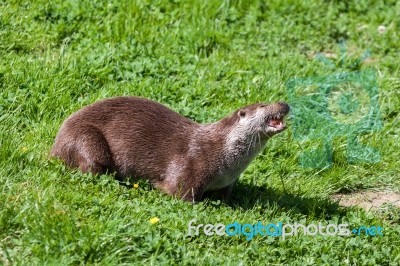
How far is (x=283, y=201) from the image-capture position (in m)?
6.16

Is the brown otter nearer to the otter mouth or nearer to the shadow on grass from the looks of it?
the otter mouth

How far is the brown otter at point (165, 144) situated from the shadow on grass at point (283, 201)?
5.1 inches

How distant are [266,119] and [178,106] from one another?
1.25m

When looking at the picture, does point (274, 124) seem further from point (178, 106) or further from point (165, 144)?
point (178, 106)

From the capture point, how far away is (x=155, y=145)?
20.3ft

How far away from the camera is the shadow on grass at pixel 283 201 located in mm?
6070

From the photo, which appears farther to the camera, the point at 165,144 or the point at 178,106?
the point at 178,106

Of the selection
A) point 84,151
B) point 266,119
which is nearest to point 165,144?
point 84,151

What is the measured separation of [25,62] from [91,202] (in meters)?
2.03

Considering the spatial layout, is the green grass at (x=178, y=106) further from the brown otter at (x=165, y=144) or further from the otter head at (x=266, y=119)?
the otter head at (x=266, y=119)

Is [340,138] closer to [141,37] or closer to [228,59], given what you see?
[228,59]

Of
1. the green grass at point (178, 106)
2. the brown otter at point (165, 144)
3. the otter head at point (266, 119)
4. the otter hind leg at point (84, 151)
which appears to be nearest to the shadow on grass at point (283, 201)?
the green grass at point (178, 106)

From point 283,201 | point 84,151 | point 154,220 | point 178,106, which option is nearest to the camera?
point 154,220

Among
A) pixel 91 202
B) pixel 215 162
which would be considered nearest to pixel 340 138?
pixel 215 162
